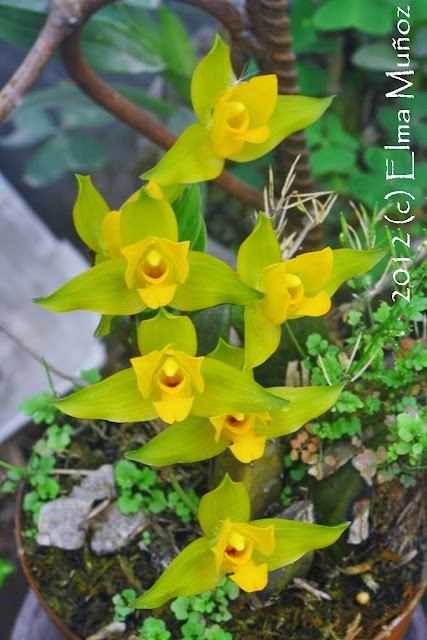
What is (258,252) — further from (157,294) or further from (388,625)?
(388,625)

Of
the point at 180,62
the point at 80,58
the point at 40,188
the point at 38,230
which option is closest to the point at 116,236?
the point at 80,58

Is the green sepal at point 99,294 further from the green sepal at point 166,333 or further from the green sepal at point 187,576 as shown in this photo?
the green sepal at point 187,576

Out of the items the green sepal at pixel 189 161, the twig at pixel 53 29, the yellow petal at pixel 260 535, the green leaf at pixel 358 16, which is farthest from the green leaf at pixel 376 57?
the yellow petal at pixel 260 535

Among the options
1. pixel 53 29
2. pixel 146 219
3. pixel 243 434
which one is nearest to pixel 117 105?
pixel 53 29

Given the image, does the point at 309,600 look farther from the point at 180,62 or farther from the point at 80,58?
the point at 180,62

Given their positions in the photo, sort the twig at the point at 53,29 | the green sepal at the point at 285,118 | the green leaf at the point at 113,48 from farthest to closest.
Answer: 1. the green leaf at the point at 113,48
2. the twig at the point at 53,29
3. the green sepal at the point at 285,118
